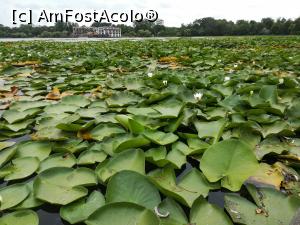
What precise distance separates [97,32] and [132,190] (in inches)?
1614

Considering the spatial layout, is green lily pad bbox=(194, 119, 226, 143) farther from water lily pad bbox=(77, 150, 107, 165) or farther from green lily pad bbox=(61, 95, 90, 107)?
green lily pad bbox=(61, 95, 90, 107)

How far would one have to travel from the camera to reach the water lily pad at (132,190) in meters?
0.75

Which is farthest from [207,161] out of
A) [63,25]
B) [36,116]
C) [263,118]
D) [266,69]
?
[63,25]

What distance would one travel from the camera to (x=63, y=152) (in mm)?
1074

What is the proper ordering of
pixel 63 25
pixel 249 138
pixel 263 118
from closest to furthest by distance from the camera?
pixel 249 138, pixel 263 118, pixel 63 25

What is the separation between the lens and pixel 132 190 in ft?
2.51

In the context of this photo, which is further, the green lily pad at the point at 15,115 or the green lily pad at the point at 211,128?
the green lily pad at the point at 15,115

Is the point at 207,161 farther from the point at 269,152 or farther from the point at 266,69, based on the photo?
the point at 266,69

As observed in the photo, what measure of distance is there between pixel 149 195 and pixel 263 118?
2.43ft

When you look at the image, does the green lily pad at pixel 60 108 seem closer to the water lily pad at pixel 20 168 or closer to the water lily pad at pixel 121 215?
the water lily pad at pixel 20 168

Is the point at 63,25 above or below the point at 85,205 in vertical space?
above

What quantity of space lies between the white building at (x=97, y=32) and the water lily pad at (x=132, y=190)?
3532 centimetres

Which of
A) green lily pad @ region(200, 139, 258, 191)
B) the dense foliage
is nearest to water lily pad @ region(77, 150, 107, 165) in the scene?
the dense foliage

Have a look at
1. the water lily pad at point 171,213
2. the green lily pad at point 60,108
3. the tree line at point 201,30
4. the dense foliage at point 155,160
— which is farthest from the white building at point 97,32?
the water lily pad at point 171,213
